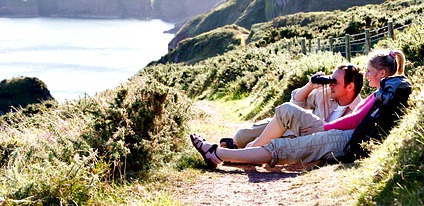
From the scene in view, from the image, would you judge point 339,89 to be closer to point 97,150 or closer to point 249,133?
point 249,133

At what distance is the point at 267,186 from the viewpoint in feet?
19.1

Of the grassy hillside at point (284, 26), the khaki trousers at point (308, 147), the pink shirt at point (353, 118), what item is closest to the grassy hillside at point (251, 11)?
the grassy hillside at point (284, 26)

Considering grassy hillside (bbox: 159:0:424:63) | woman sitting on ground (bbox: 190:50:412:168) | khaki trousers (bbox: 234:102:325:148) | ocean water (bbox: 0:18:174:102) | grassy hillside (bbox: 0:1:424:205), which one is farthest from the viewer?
ocean water (bbox: 0:18:174:102)

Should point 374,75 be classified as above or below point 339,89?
above

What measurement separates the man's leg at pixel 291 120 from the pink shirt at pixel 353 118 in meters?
0.21

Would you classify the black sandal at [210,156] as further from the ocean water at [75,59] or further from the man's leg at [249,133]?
the ocean water at [75,59]

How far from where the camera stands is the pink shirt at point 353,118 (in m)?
6.12

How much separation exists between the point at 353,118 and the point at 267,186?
47.7 inches

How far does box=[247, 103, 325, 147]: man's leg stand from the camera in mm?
6555

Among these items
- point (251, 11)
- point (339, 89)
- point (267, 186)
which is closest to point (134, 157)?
point (267, 186)

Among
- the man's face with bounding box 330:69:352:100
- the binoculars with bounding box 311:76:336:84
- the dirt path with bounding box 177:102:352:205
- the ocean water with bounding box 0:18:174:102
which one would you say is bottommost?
the ocean water with bounding box 0:18:174:102

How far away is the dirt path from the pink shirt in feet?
1.68

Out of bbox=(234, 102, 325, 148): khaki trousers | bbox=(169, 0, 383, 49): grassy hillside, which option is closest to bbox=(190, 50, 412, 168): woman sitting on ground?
bbox=(234, 102, 325, 148): khaki trousers

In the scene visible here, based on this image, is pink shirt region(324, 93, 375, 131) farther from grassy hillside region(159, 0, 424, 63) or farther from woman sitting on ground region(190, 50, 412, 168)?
grassy hillside region(159, 0, 424, 63)
